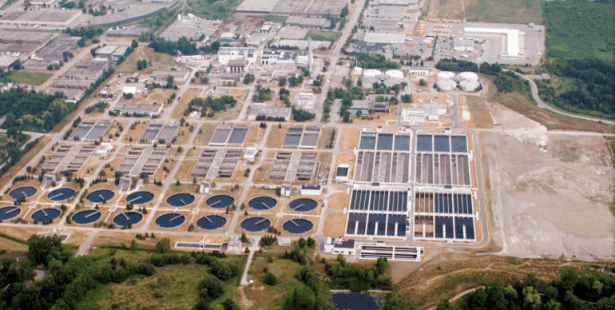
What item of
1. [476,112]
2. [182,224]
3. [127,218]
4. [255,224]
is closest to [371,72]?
[476,112]

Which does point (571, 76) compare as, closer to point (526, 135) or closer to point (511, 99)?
point (511, 99)

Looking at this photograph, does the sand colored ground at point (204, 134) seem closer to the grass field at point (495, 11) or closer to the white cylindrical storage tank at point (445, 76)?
the white cylindrical storage tank at point (445, 76)

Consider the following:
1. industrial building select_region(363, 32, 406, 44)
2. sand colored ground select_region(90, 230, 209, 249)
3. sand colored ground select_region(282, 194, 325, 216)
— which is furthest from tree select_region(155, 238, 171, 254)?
industrial building select_region(363, 32, 406, 44)

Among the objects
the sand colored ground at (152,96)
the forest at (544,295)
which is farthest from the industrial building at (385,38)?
the forest at (544,295)

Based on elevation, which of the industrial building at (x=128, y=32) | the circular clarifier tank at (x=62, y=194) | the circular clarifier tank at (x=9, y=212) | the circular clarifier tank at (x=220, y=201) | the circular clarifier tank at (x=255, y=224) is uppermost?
the industrial building at (x=128, y=32)

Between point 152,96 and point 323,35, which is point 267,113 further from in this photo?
point 323,35
